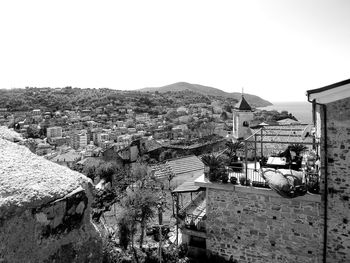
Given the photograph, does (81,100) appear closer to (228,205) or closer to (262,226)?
(228,205)

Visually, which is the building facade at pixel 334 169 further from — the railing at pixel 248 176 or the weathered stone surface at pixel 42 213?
the weathered stone surface at pixel 42 213

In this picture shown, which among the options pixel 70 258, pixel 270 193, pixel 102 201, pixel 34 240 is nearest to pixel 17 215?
pixel 34 240

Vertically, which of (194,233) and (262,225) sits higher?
(262,225)

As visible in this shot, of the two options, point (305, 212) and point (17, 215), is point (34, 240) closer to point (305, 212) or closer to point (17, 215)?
point (17, 215)

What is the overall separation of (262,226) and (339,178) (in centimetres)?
316

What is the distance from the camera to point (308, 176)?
31.6 ft

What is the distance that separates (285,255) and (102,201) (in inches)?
792

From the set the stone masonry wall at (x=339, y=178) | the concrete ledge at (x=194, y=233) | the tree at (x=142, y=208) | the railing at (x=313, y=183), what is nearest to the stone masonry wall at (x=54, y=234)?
the railing at (x=313, y=183)

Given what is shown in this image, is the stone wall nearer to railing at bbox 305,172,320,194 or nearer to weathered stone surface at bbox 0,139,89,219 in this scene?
railing at bbox 305,172,320,194

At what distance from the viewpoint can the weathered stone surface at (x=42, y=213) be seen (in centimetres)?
156

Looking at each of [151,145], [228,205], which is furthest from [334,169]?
[151,145]

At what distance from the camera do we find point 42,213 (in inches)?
65.5

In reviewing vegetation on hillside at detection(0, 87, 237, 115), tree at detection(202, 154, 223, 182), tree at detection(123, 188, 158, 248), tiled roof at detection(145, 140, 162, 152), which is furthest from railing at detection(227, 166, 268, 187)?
vegetation on hillside at detection(0, 87, 237, 115)

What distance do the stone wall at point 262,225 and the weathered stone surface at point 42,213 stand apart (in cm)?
895
